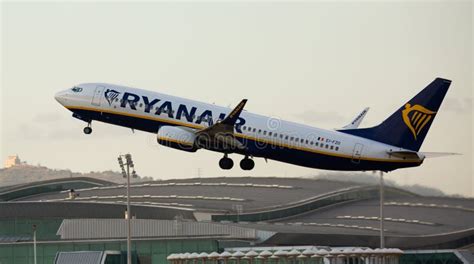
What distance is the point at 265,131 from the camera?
451ft

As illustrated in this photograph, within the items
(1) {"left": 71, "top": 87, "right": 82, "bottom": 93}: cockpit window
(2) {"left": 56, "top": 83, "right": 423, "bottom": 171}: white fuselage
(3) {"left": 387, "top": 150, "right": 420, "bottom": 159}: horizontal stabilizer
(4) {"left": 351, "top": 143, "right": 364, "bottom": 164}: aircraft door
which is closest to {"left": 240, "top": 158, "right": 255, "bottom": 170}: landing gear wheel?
(2) {"left": 56, "top": 83, "right": 423, "bottom": 171}: white fuselage

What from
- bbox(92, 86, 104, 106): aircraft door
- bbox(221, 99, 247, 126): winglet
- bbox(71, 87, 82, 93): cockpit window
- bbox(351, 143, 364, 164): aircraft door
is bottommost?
bbox(351, 143, 364, 164): aircraft door

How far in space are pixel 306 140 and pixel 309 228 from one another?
5186cm

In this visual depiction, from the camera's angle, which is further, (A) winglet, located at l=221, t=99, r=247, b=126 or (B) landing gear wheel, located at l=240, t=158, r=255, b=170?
(B) landing gear wheel, located at l=240, t=158, r=255, b=170

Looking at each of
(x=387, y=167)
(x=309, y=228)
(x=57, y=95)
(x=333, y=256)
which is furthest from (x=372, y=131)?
(x=309, y=228)

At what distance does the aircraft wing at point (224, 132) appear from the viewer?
136800mm

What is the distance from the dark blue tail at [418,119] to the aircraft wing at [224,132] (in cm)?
1206

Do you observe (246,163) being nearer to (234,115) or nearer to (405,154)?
(234,115)

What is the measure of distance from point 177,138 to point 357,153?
50.4 feet

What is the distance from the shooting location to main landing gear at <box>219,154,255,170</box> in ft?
463

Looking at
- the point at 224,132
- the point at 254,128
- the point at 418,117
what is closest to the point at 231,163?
the point at 224,132

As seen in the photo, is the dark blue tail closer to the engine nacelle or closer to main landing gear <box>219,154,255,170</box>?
main landing gear <box>219,154,255,170</box>

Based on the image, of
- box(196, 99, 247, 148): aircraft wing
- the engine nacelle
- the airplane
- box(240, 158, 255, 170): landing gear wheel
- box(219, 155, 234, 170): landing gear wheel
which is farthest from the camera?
box(240, 158, 255, 170): landing gear wheel

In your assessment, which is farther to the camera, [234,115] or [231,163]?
[231,163]
